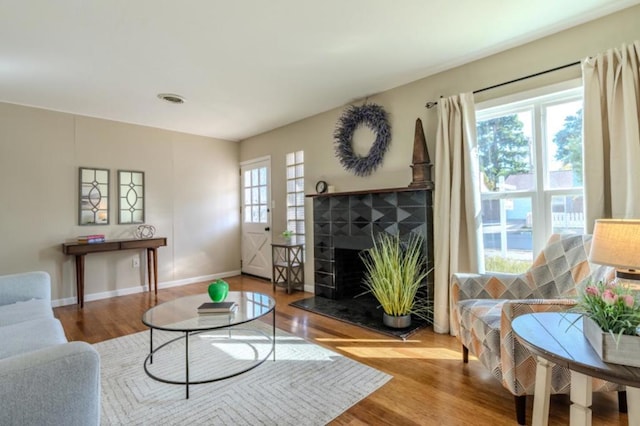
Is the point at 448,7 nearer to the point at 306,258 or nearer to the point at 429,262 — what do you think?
the point at 429,262

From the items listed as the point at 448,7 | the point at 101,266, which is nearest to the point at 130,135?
the point at 101,266

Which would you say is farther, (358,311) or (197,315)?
(358,311)

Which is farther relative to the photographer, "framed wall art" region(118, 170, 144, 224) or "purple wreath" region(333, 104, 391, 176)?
"framed wall art" region(118, 170, 144, 224)

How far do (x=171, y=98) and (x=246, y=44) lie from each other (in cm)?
155

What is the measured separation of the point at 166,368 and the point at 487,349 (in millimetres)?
2125

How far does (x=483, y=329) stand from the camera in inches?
73.9

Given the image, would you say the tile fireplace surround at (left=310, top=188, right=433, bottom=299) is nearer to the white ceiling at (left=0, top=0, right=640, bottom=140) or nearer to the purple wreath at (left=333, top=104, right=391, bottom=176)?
the purple wreath at (left=333, top=104, right=391, bottom=176)

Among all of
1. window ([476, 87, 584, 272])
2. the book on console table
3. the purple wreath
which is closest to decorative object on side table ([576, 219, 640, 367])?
window ([476, 87, 584, 272])

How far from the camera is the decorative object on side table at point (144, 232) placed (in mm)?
4543

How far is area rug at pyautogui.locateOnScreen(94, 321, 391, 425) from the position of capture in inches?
68.2

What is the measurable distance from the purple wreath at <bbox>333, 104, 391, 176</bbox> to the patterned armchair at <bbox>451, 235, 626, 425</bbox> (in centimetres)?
168

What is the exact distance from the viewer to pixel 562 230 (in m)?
2.45

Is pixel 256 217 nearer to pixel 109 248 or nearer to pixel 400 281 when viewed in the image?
pixel 109 248

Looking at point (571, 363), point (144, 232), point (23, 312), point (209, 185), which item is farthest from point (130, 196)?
point (571, 363)
